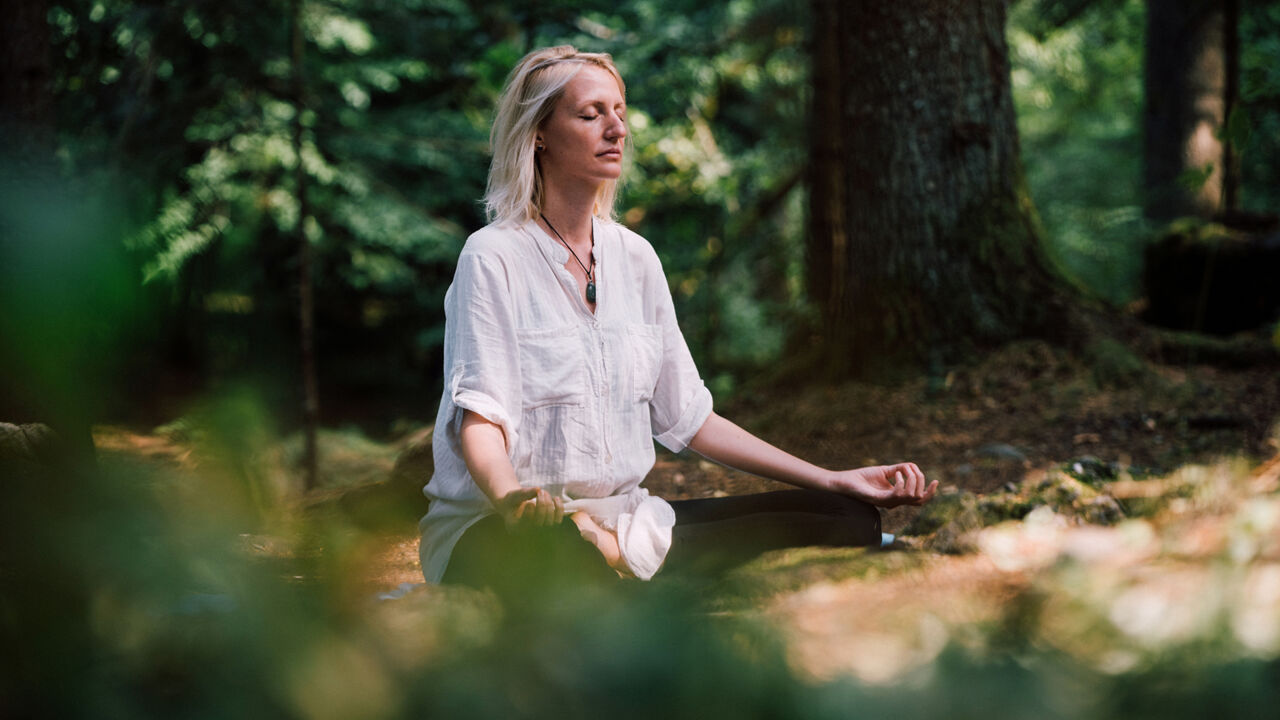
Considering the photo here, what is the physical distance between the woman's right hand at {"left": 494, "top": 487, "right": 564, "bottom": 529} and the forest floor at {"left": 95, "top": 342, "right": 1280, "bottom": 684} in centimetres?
24

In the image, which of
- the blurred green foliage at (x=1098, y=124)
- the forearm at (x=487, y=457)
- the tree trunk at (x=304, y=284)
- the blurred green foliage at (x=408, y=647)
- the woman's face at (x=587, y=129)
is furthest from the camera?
the blurred green foliage at (x=1098, y=124)

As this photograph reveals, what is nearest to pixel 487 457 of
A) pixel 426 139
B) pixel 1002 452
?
pixel 1002 452

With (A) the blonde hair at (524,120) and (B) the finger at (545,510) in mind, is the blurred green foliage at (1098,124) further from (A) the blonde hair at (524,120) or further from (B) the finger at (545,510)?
(B) the finger at (545,510)

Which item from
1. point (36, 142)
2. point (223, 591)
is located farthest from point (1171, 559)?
point (36, 142)

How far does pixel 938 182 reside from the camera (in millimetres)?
4918

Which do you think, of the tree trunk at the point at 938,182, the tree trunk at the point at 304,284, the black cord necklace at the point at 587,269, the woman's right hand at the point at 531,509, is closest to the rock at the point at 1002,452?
the tree trunk at the point at 938,182

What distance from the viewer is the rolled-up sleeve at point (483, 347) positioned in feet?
7.50

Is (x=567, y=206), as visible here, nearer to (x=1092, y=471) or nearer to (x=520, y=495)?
(x=520, y=495)

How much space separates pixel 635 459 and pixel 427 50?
7.05m

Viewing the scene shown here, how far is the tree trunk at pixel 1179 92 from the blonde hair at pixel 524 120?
29.8ft

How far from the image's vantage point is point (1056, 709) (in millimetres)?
741

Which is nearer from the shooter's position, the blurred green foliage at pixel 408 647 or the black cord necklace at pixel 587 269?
the blurred green foliage at pixel 408 647

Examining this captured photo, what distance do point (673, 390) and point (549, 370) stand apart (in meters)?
0.46

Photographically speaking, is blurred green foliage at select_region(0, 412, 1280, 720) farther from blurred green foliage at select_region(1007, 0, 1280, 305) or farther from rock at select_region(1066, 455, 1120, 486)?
blurred green foliage at select_region(1007, 0, 1280, 305)
